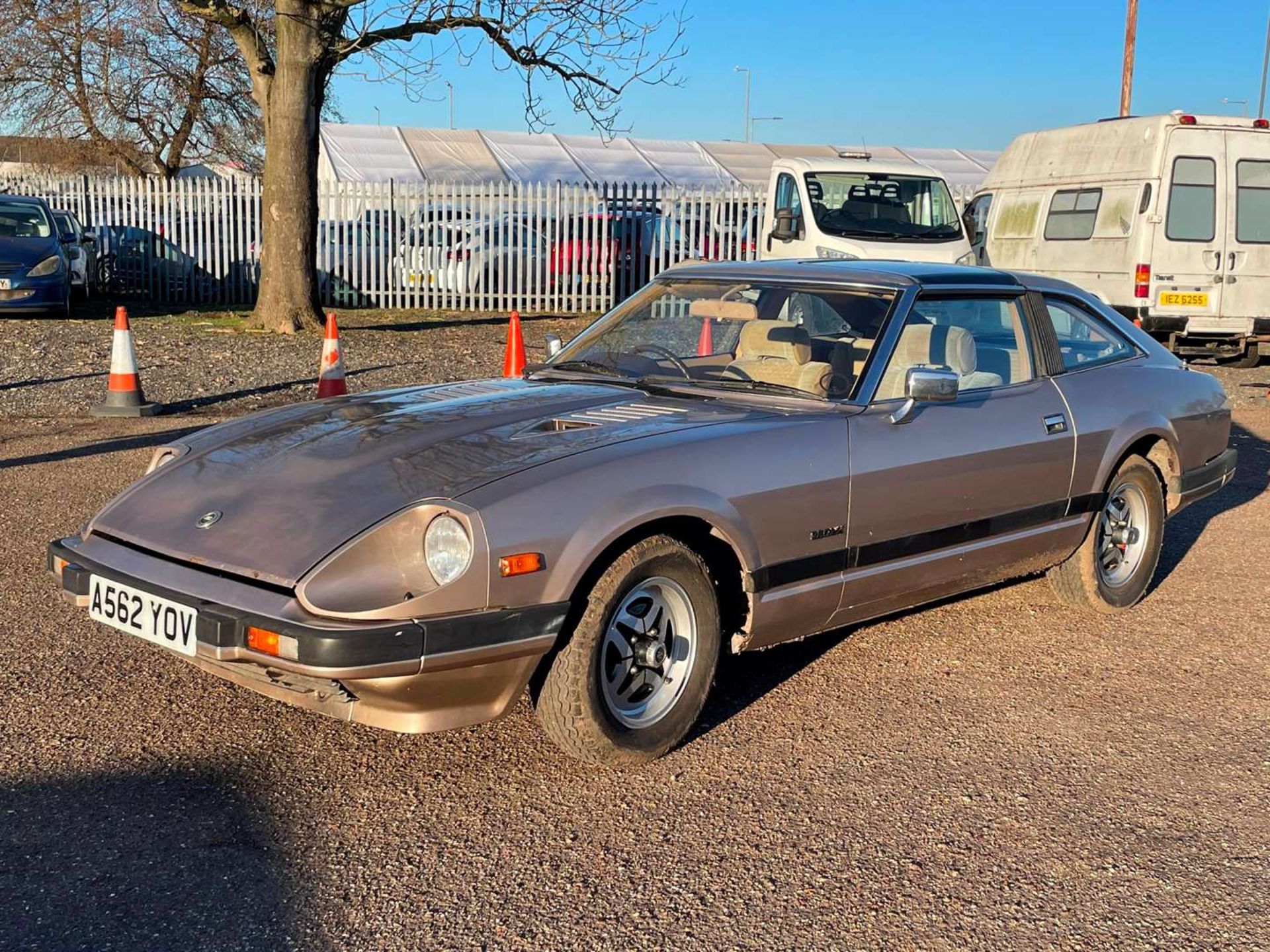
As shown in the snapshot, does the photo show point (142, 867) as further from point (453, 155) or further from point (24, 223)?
point (453, 155)

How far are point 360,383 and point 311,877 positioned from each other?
29.2 feet

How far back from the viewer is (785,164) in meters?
14.5

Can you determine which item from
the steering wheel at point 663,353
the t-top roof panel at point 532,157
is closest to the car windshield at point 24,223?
the steering wheel at point 663,353

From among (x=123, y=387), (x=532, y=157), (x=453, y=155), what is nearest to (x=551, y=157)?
(x=532, y=157)

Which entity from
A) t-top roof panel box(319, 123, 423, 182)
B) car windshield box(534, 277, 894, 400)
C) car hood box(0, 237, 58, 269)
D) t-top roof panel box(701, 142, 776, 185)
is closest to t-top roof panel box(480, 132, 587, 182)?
t-top roof panel box(319, 123, 423, 182)

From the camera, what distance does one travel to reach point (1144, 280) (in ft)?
44.0

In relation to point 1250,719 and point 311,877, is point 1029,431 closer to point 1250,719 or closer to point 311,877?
point 1250,719

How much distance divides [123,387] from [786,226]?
23.1 ft

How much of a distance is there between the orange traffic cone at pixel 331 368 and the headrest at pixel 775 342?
16.5ft

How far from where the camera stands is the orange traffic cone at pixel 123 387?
9914mm

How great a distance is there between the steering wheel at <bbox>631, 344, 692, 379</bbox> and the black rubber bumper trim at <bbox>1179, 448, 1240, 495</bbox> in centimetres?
252

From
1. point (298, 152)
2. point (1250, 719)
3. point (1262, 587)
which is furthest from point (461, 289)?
point (1250, 719)

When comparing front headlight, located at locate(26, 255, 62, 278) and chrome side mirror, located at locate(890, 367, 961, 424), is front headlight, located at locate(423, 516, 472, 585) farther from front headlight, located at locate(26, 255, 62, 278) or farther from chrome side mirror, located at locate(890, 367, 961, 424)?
front headlight, located at locate(26, 255, 62, 278)

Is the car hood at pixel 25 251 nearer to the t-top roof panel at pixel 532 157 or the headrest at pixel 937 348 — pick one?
the headrest at pixel 937 348
